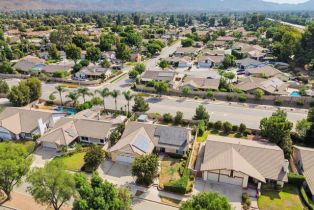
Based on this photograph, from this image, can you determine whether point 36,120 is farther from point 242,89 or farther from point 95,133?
point 242,89

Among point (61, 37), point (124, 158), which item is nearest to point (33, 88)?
point (124, 158)

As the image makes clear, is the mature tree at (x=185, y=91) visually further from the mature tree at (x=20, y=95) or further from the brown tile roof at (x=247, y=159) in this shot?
the mature tree at (x=20, y=95)

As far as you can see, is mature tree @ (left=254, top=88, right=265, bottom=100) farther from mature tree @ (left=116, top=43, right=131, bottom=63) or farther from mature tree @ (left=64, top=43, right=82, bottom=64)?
mature tree @ (left=64, top=43, right=82, bottom=64)

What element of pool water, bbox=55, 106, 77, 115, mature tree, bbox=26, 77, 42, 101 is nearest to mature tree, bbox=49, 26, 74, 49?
mature tree, bbox=26, 77, 42, 101

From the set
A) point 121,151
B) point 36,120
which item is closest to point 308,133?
point 121,151

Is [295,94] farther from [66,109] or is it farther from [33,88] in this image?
[33,88]

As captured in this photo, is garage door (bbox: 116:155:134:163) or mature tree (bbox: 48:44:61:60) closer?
garage door (bbox: 116:155:134:163)
